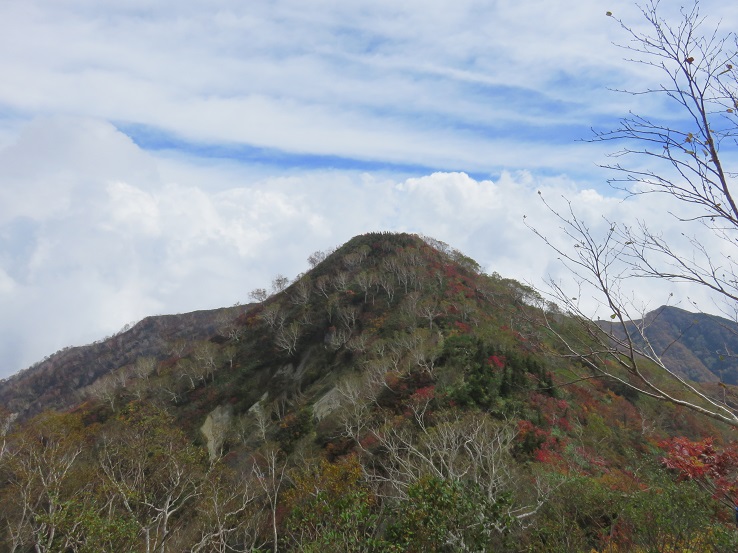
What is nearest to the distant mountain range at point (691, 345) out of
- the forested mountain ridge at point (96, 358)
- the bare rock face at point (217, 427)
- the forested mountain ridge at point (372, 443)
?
the forested mountain ridge at point (372, 443)

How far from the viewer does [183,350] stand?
234 feet

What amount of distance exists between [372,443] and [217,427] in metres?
23.0

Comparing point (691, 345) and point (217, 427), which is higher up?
point (691, 345)

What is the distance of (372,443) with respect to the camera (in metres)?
23.7

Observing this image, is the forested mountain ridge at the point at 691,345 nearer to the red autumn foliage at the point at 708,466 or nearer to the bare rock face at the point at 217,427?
the bare rock face at the point at 217,427

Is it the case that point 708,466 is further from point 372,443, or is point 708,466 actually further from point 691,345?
point 691,345

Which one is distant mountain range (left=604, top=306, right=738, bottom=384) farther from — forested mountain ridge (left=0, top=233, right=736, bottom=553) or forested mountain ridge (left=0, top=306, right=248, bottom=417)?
forested mountain ridge (left=0, top=306, right=248, bottom=417)

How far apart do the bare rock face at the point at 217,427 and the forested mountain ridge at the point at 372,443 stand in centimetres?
23

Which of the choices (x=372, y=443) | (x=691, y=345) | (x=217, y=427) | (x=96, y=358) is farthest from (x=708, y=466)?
(x=691, y=345)

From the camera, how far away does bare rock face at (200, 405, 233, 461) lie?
3759cm

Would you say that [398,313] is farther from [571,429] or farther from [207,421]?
[207,421]

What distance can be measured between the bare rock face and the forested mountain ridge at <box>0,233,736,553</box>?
233 millimetres

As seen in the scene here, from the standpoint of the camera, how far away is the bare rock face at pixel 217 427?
37594 millimetres

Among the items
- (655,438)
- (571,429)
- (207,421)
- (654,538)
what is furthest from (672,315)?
(654,538)
